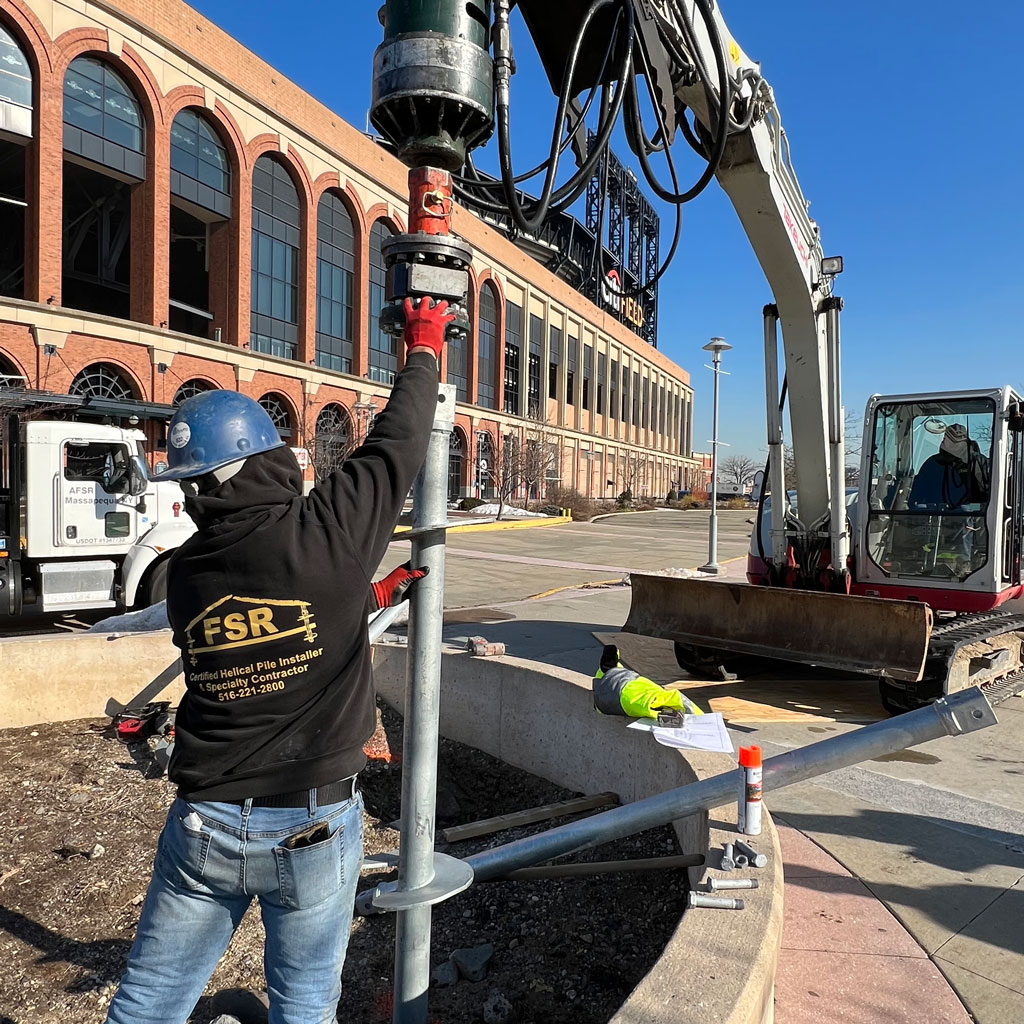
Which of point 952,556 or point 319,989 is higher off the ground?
point 952,556

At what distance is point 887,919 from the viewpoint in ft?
10.8

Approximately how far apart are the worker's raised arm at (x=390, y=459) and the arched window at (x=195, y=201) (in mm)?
29645

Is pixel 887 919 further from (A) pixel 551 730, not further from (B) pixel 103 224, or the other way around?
(B) pixel 103 224

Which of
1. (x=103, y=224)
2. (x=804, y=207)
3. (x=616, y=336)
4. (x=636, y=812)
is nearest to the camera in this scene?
(x=636, y=812)

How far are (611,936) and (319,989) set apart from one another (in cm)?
152

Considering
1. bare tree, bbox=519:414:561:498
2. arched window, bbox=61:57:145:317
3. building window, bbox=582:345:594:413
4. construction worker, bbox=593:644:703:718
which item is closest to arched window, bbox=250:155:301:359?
arched window, bbox=61:57:145:317

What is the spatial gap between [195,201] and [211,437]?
30.6 metres

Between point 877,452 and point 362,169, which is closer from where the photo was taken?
point 877,452

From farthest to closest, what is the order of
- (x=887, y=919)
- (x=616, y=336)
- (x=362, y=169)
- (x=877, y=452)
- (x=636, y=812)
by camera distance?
(x=616, y=336) → (x=362, y=169) → (x=877, y=452) → (x=887, y=919) → (x=636, y=812)

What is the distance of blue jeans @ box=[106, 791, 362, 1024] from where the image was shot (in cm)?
185

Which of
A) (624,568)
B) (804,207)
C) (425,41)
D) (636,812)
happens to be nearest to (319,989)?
(636,812)

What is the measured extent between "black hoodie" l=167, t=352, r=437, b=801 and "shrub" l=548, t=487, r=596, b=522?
37971mm

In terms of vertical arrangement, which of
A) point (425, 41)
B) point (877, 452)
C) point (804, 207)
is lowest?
point (877, 452)

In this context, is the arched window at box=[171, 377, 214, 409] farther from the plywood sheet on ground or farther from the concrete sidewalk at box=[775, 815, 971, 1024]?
the concrete sidewalk at box=[775, 815, 971, 1024]
